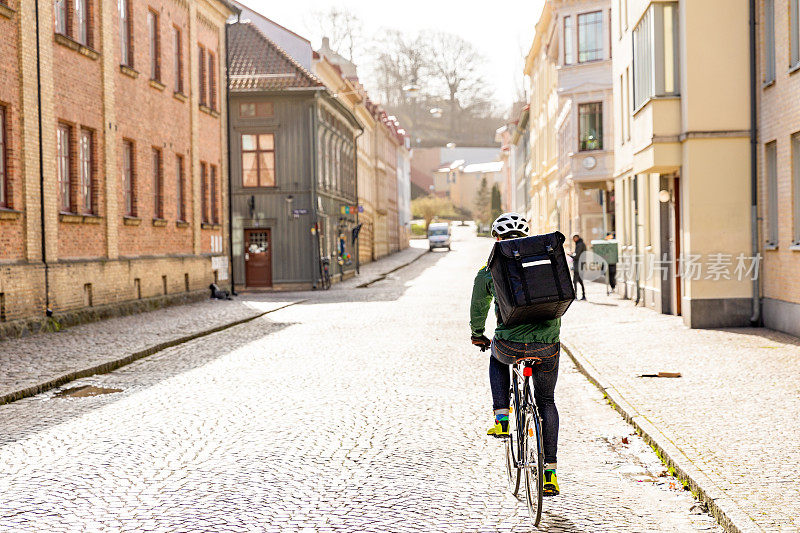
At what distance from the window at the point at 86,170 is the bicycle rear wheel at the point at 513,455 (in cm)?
1607

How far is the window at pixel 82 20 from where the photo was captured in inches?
798

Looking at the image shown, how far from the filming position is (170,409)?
369 inches

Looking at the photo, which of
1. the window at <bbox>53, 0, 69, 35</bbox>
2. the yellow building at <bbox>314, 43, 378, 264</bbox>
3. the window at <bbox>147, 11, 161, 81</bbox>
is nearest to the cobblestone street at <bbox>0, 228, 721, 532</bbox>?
the window at <bbox>53, 0, 69, 35</bbox>

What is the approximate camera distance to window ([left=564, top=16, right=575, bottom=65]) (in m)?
37.3

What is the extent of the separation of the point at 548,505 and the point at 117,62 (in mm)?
18821

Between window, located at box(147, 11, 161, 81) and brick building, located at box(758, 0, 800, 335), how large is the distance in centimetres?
1466

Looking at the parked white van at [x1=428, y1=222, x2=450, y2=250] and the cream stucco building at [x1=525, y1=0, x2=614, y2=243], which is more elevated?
the cream stucco building at [x1=525, y1=0, x2=614, y2=243]

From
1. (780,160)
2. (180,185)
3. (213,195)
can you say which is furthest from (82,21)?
(780,160)

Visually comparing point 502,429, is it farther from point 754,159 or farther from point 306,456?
point 754,159

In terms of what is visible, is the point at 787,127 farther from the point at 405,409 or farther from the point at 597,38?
the point at 597,38

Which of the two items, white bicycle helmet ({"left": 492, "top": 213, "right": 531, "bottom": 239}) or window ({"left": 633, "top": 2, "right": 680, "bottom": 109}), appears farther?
window ({"left": 633, "top": 2, "right": 680, "bottom": 109})

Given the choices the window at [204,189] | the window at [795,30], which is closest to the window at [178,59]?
the window at [204,189]

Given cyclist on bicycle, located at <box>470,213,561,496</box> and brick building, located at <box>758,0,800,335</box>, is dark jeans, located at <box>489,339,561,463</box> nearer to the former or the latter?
cyclist on bicycle, located at <box>470,213,561,496</box>

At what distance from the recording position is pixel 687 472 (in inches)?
246
